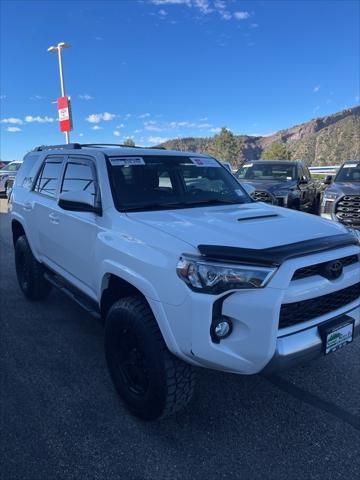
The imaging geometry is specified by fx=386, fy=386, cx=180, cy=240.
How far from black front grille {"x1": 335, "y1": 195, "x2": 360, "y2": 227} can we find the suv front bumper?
5.49 m

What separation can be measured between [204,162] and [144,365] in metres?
2.23

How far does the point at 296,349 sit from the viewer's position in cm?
219

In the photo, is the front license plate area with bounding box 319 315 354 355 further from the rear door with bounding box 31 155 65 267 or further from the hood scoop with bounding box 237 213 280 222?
Answer: the rear door with bounding box 31 155 65 267

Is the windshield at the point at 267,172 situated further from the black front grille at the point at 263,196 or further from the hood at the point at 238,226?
the hood at the point at 238,226

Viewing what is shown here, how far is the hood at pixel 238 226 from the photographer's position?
7.50ft

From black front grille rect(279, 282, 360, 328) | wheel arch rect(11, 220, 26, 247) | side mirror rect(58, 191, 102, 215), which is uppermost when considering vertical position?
side mirror rect(58, 191, 102, 215)

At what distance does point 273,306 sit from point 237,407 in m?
1.18

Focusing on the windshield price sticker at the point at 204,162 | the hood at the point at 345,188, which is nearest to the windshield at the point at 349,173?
the hood at the point at 345,188

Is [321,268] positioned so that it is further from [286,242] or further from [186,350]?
[186,350]

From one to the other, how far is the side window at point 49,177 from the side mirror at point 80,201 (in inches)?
46.3

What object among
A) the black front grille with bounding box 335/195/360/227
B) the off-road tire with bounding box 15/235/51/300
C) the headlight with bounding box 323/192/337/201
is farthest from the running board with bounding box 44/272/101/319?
the headlight with bounding box 323/192/337/201

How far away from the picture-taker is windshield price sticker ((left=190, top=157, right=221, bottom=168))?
12.8 ft

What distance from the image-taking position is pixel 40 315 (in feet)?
14.9

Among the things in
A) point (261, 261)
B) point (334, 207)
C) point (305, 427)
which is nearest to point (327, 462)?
point (305, 427)
